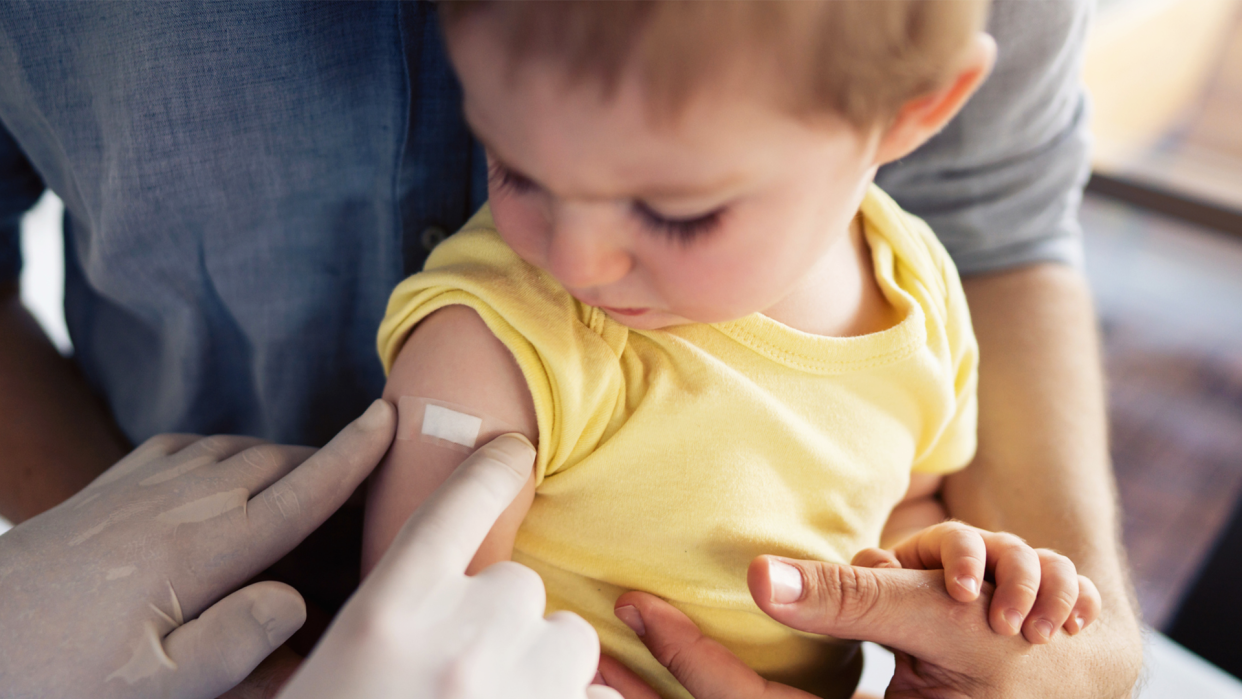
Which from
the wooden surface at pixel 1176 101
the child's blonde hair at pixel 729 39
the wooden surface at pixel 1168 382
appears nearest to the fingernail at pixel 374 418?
the child's blonde hair at pixel 729 39

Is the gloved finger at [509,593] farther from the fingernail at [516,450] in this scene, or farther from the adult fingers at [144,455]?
the adult fingers at [144,455]

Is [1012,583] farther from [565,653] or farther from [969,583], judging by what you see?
[565,653]

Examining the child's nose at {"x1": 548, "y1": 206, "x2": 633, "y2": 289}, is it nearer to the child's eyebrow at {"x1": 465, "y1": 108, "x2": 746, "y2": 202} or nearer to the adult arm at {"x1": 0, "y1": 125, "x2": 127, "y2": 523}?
the child's eyebrow at {"x1": 465, "y1": 108, "x2": 746, "y2": 202}

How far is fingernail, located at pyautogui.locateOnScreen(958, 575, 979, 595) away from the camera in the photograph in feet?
2.10

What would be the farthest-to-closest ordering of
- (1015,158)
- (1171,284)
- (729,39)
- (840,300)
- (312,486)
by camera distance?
1. (1171,284)
2. (1015,158)
3. (840,300)
4. (312,486)
5. (729,39)

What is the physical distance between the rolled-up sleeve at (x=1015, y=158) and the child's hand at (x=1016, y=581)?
48cm

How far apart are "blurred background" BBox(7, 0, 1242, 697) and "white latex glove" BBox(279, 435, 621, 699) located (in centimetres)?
96

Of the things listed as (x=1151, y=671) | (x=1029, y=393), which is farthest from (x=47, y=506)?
(x=1151, y=671)

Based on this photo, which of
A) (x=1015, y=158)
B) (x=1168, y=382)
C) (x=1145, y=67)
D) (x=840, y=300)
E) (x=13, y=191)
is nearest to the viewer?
(x=840, y=300)

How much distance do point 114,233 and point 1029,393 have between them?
41.2 inches

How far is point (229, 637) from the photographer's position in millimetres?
589

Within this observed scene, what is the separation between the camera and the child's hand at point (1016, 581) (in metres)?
0.65

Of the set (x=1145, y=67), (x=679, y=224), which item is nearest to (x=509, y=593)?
(x=679, y=224)

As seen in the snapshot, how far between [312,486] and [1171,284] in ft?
9.44
